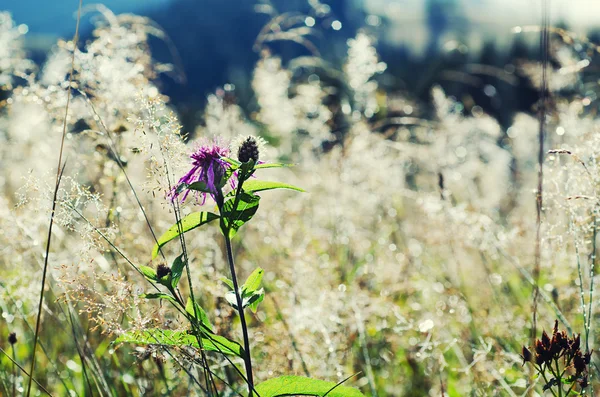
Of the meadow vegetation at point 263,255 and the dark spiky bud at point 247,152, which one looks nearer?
the dark spiky bud at point 247,152

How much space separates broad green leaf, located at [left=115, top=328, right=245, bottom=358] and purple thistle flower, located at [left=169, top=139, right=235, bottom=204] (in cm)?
28

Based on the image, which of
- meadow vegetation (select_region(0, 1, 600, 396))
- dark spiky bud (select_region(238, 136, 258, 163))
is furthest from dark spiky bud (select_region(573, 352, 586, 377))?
dark spiky bud (select_region(238, 136, 258, 163))

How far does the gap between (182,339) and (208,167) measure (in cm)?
36

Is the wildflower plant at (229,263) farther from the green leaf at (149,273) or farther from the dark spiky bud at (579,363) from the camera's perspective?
the dark spiky bud at (579,363)

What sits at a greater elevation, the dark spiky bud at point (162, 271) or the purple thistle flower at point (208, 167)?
the purple thistle flower at point (208, 167)

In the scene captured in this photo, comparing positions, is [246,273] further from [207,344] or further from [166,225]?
[207,344]

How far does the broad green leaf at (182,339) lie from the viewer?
1.03 m

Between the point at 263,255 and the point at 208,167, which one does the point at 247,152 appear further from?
the point at 263,255

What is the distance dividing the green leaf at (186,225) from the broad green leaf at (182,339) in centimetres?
16

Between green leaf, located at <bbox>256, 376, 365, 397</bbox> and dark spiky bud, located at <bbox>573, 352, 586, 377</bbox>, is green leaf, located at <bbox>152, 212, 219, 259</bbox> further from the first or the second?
dark spiky bud, located at <bbox>573, 352, 586, 377</bbox>

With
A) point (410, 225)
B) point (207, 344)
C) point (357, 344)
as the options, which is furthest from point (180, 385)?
point (410, 225)

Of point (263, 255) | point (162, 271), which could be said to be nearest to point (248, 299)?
point (162, 271)

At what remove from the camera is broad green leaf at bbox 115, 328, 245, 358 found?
3.39ft

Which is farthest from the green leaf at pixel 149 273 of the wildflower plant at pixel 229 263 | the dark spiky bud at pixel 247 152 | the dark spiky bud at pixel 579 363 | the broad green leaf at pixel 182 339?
the dark spiky bud at pixel 579 363
